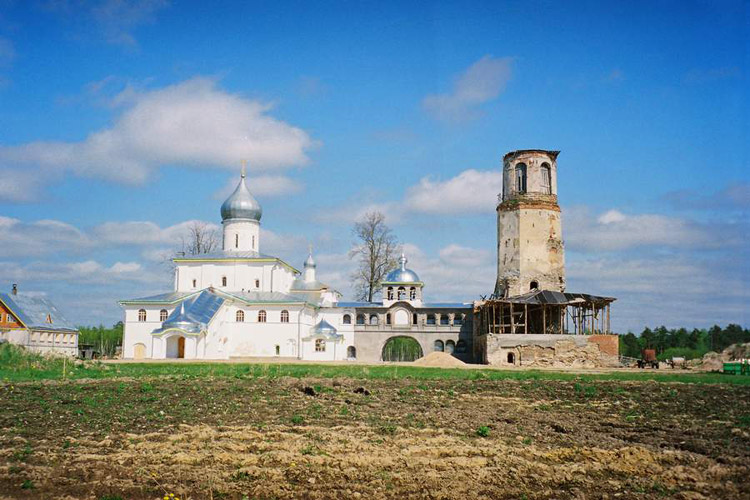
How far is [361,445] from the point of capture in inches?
458

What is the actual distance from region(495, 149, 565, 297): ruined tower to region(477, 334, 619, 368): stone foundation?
6104mm

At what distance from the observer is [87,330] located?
213 ft

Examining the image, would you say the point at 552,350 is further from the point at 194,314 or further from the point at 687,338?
the point at 687,338

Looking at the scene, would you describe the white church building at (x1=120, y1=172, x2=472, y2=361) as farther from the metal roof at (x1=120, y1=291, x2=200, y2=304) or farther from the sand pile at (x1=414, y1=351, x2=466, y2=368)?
the sand pile at (x1=414, y1=351, x2=466, y2=368)

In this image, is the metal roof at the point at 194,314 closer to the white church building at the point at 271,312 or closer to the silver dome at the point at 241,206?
the white church building at the point at 271,312

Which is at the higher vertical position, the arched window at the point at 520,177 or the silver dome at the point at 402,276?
the arched window at the point at 520,177

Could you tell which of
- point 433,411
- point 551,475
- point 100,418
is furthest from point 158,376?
point 551,475

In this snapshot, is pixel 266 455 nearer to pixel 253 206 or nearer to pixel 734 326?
pixel 253 206

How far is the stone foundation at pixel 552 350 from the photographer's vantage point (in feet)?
140

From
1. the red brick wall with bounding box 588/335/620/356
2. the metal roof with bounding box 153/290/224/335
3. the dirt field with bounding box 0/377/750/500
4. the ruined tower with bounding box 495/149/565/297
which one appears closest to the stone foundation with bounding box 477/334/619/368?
the red brick wall with bounding box 588/335/620/356

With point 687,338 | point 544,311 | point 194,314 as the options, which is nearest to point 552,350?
point 544,311

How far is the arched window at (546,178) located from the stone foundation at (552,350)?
12.0 metres

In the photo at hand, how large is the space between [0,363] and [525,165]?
35513 mm

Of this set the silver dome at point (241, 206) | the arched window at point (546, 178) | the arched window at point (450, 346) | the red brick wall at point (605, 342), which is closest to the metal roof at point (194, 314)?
the silver dome at point (241, 206)
